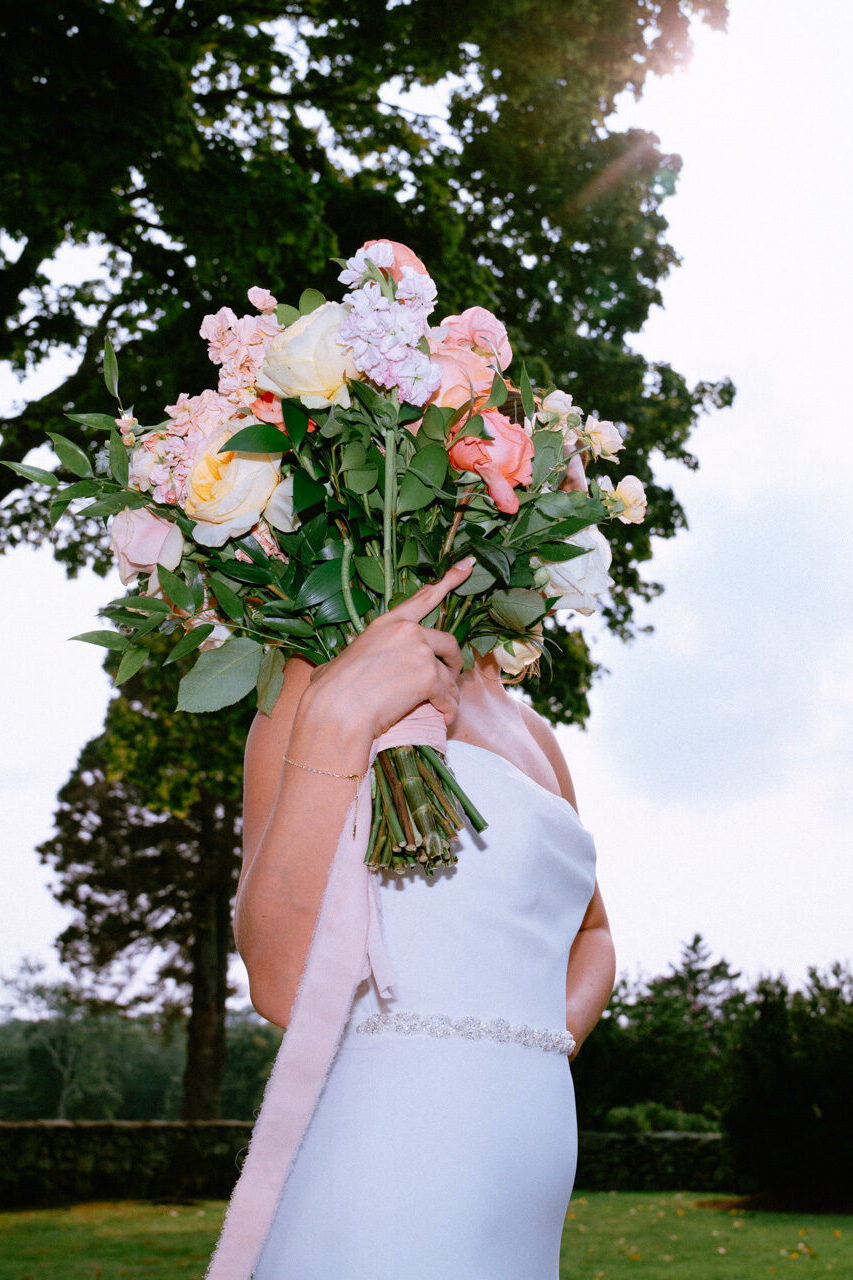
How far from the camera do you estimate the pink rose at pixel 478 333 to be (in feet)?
7.49

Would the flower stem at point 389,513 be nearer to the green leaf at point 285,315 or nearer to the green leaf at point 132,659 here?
the green leaf at point 285,315

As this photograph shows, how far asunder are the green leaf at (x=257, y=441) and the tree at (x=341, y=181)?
21.9ft

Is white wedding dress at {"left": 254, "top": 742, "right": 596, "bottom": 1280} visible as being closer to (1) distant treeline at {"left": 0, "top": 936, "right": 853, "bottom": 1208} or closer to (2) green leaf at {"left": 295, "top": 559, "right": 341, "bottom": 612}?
(2) green leaf at {"left": 295, "top": 559, "right": 341, "bottom": 612}

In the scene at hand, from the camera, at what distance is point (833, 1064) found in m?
12.9

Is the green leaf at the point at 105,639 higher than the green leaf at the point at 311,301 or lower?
lower

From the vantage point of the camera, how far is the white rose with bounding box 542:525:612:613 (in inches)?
92.7

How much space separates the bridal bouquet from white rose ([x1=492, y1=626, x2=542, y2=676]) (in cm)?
18

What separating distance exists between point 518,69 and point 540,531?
10.1 meters

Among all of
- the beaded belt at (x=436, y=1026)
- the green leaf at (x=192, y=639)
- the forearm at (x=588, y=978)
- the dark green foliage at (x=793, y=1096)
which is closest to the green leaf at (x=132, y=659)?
the green leaf at (x=192, y=639)

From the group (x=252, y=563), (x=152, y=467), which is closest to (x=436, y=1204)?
(x=252, y=563)

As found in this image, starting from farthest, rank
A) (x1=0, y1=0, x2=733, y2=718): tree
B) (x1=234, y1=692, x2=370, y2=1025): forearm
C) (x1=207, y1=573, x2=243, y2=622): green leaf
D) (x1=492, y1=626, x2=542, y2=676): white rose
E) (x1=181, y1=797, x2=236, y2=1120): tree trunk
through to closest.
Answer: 1. (x1=181, y1=797, x2=236, y2=1120): tree trunk
2. (x1=0, y1=0, x2=733, y2=718): tree
3. (x1=492, y1=626, x2=542, y2=676): white rose
4. (x1=207, y1=573, x2=243, y2=622): green leaf
5. (x1=234, y1=692, x2=370, y2=1025): forearm

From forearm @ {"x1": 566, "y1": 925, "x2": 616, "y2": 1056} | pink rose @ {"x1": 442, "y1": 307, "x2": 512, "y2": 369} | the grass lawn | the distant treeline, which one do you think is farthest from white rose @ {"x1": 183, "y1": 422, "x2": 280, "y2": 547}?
the grass lawn

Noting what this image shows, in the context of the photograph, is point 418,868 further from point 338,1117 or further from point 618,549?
point 618,549

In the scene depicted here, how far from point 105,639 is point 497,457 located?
3.17 ft
